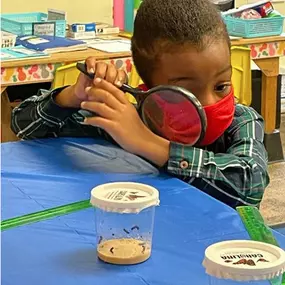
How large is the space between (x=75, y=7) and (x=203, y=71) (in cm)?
232

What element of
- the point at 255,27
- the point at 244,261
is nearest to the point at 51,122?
the point at 244,261

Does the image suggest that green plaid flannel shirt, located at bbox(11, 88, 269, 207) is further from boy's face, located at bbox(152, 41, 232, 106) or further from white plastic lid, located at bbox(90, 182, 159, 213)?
white plastic lid, located at bbox(90, 182, 159, 213)

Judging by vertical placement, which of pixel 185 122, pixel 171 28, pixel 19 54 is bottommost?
pixel 19 54

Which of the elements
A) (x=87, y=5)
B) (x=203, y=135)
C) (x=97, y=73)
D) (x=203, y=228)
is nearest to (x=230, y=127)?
(x=203, y=135)

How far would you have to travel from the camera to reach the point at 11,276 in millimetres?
752

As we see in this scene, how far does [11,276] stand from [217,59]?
561 millimetres

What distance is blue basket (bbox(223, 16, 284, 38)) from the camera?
2791mm

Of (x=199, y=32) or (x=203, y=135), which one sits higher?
(x=199, y=32)

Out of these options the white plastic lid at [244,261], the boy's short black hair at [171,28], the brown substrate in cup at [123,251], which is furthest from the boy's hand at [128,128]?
the white plastic lid at [244,261]

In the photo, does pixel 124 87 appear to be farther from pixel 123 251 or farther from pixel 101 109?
pixel 123 251

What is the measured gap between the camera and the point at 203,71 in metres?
1.16

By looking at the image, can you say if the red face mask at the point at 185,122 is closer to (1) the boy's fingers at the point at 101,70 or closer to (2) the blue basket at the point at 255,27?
(1) the boy's fingers at the point at 101,70

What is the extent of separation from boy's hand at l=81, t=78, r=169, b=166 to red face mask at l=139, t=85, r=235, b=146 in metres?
0.03

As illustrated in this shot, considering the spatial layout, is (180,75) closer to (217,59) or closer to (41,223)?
(217,59)
